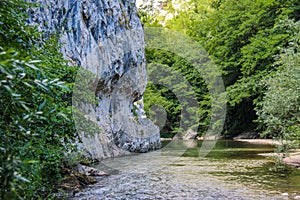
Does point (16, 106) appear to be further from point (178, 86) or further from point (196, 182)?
point (178, 86)

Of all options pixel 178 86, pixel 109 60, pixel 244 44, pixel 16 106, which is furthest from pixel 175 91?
pixel 16 106

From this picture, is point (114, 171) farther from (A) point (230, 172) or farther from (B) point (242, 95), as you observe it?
(B) point (242, 95)

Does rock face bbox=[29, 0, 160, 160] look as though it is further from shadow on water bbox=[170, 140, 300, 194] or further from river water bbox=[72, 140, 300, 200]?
shadow on water bbox=[170, 140, 300, 194]

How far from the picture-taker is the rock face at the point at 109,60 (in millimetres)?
11103

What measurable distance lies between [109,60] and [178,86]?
48.6 ft

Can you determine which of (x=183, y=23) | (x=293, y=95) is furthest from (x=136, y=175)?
(x=183, y=23)

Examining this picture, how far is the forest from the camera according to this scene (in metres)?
1.87

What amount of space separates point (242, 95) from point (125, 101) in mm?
8269

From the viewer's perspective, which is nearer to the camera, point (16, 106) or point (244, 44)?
point (16, 106)

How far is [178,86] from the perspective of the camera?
2823cm

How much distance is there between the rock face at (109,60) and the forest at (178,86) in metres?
2.63

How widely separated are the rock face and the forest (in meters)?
2.63

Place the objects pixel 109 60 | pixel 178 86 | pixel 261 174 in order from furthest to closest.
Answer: pixel 178 86 < pixel 109 60 < pixel 261 174

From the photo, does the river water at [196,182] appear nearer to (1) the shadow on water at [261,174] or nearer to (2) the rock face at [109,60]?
(1) the shadow on water at [261,174]
